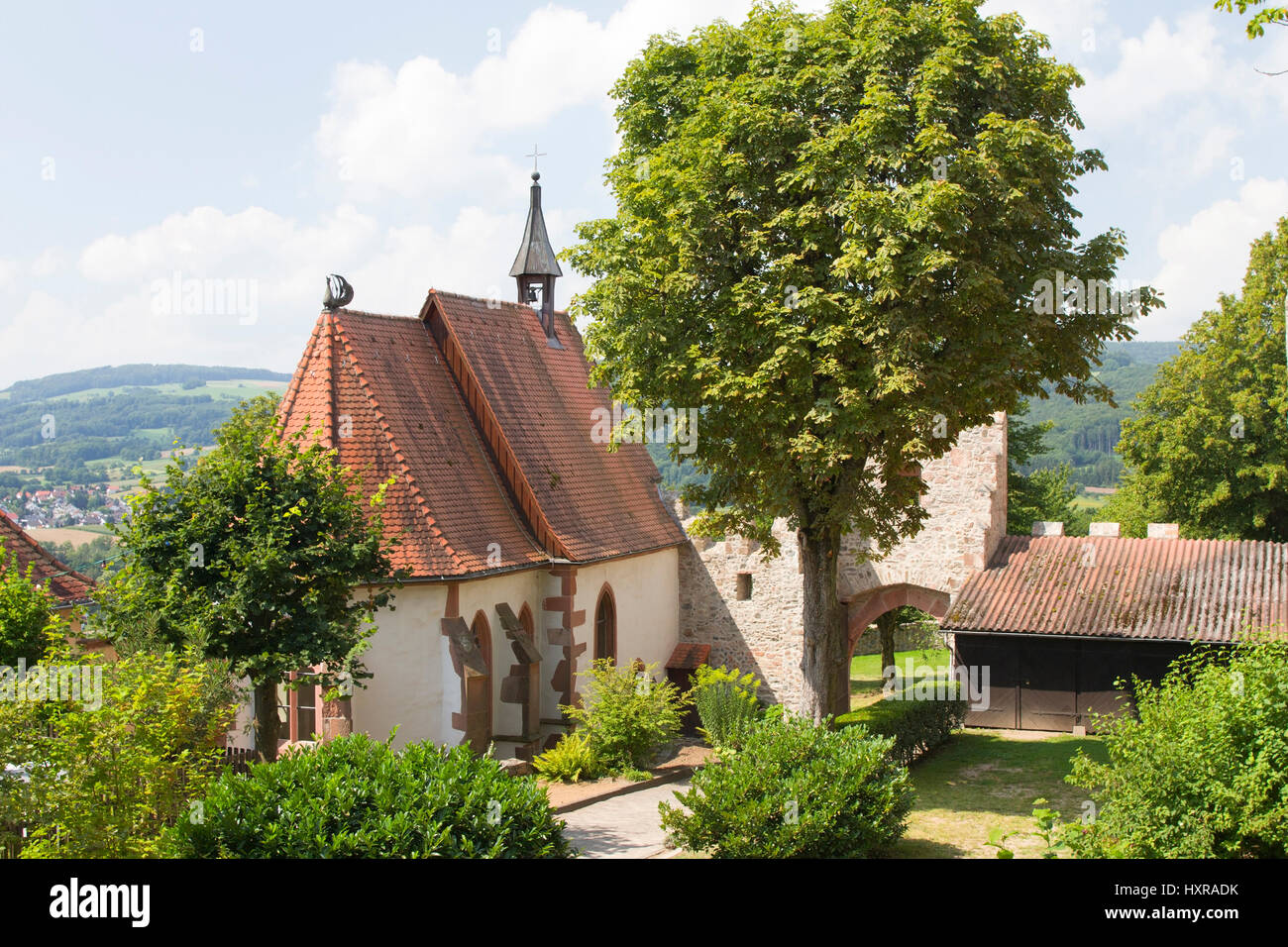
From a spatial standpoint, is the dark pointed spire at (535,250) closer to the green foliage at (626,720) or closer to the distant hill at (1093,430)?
the green foliage at (626,720)

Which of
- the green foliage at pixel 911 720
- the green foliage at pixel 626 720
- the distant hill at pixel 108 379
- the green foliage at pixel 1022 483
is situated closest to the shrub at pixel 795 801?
the green foliage at pixel 911 720

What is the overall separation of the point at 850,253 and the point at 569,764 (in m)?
8.87

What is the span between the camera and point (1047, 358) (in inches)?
667

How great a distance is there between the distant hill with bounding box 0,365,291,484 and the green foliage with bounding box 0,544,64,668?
26.4 m

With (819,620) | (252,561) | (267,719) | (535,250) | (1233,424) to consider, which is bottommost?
(267,719)

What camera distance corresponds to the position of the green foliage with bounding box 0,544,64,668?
1323 cm

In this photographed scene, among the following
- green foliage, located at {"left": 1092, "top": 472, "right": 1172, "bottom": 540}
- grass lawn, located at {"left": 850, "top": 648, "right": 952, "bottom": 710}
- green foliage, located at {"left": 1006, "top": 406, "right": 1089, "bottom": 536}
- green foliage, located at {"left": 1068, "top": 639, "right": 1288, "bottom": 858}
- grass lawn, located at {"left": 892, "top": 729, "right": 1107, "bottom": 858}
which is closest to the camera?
green foliage, located at {"left": 1068, "top": 639, "right": 1288, "bottom": 858}

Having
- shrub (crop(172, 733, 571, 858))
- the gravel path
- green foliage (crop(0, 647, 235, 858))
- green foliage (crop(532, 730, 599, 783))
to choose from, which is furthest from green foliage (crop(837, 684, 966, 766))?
green foliage (crop(0, 647, 235, 858))

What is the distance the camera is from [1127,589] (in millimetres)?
23250

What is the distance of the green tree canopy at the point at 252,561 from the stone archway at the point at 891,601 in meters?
14.8

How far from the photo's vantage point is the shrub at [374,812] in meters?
9.36

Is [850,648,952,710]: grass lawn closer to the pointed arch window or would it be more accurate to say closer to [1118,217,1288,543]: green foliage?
Answer: [1118,217,1288,543]: green foliage

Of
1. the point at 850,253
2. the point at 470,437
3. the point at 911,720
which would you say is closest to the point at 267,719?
the point at 470,437

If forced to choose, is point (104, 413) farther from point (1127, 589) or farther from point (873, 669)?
point (1127, 589)
